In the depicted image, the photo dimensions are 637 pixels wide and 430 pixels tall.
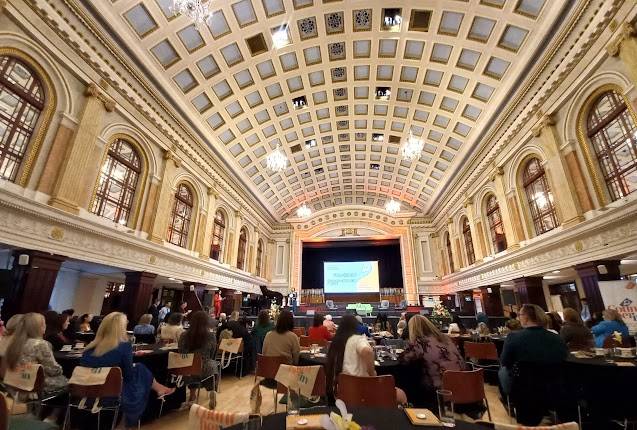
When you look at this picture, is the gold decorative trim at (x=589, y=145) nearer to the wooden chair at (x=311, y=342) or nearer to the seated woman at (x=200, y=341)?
the wooden chair at (x=311, y=342)

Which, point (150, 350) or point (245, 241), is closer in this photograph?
point (150, 350)

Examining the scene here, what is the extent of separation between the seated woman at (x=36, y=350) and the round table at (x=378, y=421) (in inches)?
119

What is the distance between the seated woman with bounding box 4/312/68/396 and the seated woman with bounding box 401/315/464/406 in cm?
400

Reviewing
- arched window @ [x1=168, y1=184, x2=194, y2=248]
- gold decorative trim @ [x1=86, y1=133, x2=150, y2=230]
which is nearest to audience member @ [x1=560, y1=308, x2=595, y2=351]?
gold decorative trim @ [x1=86, y1=133, x2=150, y2=230]

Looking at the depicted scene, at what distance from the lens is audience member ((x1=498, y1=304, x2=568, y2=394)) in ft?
9.93

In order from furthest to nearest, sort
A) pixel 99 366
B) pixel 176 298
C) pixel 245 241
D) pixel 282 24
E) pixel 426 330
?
pixel 245 241, pixel 176 298, pixel 282 24, pixel 426 330, pixel 99 366

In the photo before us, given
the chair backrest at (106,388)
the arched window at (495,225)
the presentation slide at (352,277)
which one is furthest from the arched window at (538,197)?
the presentation slide at (352,277)

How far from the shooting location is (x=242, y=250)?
18.6 metres

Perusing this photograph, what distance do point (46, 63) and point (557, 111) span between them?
554 inches

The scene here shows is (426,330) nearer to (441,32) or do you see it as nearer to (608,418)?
(608,418)

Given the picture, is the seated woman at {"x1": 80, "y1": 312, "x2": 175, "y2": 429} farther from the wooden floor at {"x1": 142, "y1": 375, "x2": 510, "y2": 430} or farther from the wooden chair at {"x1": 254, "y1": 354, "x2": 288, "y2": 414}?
the wooden chair at {"x1": 254, "y1": 354, "x2": 288, "y2": 414}

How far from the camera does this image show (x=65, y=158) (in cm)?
719

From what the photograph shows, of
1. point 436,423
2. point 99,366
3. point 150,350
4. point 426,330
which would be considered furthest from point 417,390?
point 150,350

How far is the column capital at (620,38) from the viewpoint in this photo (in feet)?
20.6
